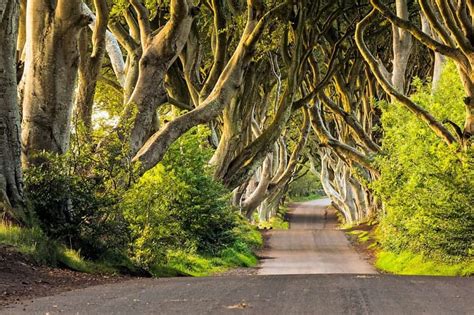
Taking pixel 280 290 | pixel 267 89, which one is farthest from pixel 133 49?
pixel 267 89

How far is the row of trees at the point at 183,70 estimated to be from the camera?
39.9 ft

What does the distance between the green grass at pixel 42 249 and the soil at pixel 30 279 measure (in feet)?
0.62

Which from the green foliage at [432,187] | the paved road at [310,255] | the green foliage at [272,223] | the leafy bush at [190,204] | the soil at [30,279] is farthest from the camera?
the green foliage at [272,223]

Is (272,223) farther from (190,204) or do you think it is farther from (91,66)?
(91,66)

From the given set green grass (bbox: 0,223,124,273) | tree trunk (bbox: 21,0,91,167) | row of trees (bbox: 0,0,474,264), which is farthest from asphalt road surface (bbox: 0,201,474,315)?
tree trunk (bbox: 21,0,91,167)

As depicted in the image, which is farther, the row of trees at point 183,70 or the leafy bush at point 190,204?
the leafy bush at point 190,204

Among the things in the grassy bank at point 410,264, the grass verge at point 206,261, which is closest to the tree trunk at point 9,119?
the grass verge at point 206,261

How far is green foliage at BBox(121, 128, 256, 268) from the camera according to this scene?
43.2 ft

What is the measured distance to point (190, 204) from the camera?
19.9 metres

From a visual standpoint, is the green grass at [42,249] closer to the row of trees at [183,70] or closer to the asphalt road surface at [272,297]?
the row of trees at [183,70]

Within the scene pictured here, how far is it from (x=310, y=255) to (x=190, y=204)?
8.31 meters

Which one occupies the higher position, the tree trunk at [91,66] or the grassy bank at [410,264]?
the tree trunk at [91,66]

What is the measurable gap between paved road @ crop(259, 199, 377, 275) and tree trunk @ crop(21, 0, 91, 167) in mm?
9672

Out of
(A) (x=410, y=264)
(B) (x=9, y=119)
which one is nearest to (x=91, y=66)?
(B) (x=9, y=119)
